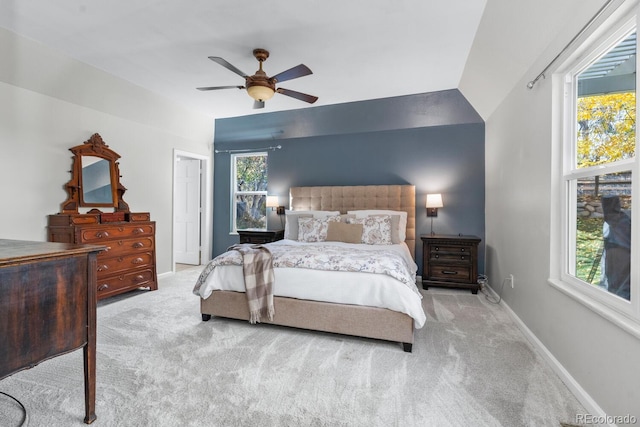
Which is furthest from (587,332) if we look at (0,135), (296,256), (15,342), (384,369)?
(0,135)

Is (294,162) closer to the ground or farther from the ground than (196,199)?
farther from the ground

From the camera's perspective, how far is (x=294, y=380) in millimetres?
1944

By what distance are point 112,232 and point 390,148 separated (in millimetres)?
4151

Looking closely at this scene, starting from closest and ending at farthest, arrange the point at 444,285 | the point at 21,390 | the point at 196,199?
1. the point at 21,390
2. the point at 444,285
3. the point at 196,199

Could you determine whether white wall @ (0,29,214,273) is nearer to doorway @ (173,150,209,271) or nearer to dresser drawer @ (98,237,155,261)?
dresser drawer @ (98,237,155,261)

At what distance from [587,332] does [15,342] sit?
2.91 m

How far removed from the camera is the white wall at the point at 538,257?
148 cm

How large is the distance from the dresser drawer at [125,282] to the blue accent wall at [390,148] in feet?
7.19

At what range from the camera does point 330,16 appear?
264 centimetres

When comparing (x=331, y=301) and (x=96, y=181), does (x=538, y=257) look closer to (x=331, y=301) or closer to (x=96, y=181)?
(x=331, y=301)

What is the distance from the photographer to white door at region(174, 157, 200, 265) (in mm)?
5848

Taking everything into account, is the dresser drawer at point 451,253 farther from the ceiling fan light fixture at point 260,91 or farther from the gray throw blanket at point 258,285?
the ceiling fan light fixture at point 260,91

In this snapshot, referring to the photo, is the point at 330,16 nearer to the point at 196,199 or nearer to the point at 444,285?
the point at 444,285

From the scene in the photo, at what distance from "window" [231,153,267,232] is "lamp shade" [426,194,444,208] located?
3.04 metres
